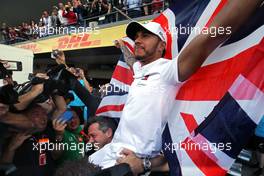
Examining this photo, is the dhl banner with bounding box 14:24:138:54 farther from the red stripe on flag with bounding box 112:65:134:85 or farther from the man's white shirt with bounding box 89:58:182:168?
the man's white shirt with bounding box 89:58:182:168

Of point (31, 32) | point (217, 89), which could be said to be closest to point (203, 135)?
point (217, 89)

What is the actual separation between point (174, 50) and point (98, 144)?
753 millimetres

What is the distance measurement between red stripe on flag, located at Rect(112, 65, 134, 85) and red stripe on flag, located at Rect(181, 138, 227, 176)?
36.4 inches

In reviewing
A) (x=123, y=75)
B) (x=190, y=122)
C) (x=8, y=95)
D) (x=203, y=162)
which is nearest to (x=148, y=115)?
(x=190, y=122)

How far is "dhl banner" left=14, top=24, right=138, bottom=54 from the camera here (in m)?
8.73

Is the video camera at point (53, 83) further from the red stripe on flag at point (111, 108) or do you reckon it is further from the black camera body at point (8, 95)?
the red stripe on flag at point (111, 108)

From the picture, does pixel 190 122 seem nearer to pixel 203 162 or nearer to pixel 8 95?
pixel 203 162

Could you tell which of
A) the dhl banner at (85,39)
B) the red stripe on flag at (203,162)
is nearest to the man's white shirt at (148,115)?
the red stripe on flag at (203,162)

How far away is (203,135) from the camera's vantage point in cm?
146

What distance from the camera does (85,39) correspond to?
9.83 meters

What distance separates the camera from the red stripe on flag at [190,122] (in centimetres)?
155

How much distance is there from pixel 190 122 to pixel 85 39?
8.56 meters

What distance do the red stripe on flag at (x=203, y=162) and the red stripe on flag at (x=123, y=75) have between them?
923 mm

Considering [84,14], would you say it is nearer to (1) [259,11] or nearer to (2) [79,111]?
(2) [79,111]
